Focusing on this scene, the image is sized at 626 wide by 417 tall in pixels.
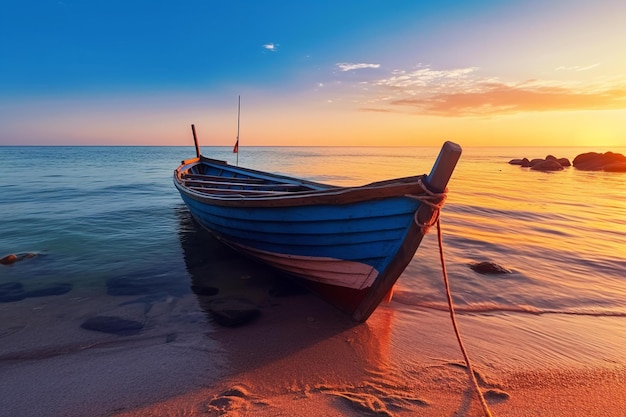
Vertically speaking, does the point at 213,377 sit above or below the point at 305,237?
below

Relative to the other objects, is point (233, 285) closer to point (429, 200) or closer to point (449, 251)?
point (429, 200)

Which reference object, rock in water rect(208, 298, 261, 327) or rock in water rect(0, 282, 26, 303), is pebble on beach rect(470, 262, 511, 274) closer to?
rock in water rect(208, 298, 261, 327)

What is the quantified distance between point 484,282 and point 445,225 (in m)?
5.52

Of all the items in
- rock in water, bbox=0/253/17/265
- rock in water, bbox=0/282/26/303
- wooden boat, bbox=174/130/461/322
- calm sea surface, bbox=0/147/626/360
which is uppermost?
wooden boat, bbox=174/130/461/322

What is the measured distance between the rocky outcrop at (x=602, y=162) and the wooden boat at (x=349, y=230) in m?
49.8

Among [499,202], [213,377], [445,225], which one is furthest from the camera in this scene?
[499,202]

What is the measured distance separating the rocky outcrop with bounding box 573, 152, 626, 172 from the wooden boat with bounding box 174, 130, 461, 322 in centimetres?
4978

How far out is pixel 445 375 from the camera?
4023 mm

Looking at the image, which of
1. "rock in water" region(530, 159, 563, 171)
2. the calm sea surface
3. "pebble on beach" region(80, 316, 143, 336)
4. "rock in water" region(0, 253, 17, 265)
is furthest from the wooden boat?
"rock in water" region(530, 159, 563, 171)

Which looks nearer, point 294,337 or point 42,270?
point 294,337

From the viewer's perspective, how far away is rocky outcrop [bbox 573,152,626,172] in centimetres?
4062

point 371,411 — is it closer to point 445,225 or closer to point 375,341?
point 375,341

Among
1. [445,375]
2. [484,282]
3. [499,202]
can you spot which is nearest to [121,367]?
[445,375]

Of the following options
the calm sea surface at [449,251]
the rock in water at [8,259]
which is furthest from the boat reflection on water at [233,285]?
the rock in water at [8,259]
